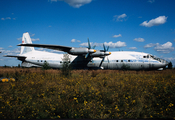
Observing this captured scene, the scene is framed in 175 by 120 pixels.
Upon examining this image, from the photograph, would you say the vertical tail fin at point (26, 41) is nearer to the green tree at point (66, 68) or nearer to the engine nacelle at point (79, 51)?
the engine nacelle at point (79, 51)

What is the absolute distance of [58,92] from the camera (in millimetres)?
7516

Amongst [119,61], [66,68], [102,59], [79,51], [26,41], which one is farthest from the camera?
[26,41]

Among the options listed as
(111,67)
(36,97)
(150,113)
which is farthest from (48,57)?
(150,113)

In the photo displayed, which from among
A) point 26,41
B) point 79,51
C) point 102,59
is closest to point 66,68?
point 79,51

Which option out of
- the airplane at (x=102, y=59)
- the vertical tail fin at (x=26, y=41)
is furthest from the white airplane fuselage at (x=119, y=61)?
the vertical tail fin at (x=26, y=41)

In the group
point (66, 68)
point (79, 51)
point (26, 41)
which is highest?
point (26, 41)

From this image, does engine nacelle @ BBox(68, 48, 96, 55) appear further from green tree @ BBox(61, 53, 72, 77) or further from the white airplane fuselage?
green tree @ BBox(61, 53, 72, 77)

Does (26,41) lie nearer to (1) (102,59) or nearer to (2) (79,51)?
(2) (79,51)

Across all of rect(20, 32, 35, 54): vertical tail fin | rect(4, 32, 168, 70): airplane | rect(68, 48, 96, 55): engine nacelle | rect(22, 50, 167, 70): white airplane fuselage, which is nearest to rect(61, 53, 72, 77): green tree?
rect(4, 32, 168, 70): airplane

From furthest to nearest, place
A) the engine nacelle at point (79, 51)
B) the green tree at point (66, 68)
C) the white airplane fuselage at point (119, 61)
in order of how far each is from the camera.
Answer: the white airplane fuselage at point (119, 61)
the engine nacelle at point (79, 51)
the green tree at point (66, 68)

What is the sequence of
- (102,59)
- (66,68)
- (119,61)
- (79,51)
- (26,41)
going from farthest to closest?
(26,41) < (102,59) < (119,61) < (79,51) < (66,68)

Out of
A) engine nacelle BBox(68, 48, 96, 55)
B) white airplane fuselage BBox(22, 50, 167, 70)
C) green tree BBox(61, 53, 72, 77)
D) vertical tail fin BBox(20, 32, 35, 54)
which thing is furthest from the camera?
vertical tail fin BBox(20, 32, 35, 54)

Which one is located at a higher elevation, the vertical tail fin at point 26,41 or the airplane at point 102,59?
the vertical tail fin at point 26,41

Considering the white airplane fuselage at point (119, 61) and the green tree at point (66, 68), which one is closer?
Result: the green tree at point (66, 68)
